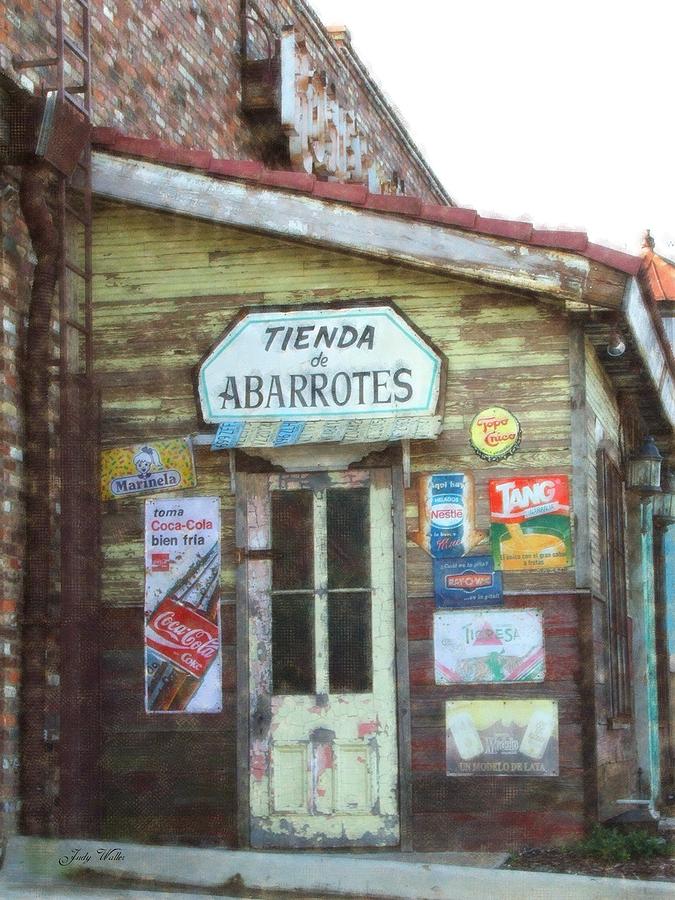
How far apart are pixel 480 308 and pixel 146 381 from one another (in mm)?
2289

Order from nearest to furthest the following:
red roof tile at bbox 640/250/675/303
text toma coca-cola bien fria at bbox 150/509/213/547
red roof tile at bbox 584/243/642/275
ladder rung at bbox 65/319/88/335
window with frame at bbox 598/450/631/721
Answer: red roof tile at bbox 584/243/642/275, ladder rung at bbox 65/319/88/335, text toma coca-cola bien fria at bbox 150/509/213/547, window with frame at bbox 598/450/631/721, red roof tile at bbox 640/250/675/303

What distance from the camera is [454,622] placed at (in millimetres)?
9461

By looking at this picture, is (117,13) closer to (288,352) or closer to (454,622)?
(288,352)

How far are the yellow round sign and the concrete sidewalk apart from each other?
2.58 metres

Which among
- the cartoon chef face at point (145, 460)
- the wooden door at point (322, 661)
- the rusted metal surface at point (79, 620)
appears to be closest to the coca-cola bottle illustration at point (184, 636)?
the wooden door at point (322, 661)

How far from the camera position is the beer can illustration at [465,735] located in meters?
9.33

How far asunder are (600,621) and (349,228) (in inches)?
123

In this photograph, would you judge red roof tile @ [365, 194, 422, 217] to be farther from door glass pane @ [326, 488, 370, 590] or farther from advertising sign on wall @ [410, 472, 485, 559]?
door glass pane @ [326, 488, 370, 590]

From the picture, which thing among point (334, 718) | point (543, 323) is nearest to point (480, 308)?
point (543, 323)

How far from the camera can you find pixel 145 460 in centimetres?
994

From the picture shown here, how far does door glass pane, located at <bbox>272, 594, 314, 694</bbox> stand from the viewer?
380 inches

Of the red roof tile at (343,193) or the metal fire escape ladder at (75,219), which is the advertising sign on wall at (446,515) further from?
the metal fire escape ladder at (75,219)

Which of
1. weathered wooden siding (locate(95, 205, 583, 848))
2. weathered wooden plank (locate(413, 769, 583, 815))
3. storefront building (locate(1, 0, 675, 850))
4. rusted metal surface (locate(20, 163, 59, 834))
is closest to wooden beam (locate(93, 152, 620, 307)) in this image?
storefront building (locate(1, 0, 675, 850))
